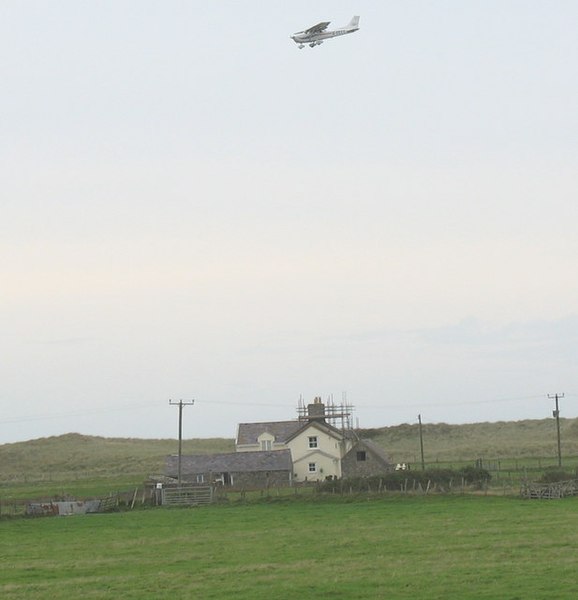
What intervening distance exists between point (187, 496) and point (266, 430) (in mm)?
30288

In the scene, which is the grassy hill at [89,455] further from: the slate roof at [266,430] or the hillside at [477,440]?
the hillside at [477,440]

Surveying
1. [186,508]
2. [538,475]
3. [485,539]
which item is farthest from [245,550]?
[538,475]

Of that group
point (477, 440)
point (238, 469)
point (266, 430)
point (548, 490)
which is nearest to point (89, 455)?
point (266, 430)

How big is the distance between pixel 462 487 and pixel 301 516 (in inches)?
597

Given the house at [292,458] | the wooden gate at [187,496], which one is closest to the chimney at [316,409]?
the house at [292,458]

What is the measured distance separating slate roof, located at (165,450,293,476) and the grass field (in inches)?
1106

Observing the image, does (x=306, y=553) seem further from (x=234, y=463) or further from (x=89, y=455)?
(x=89, y=455)

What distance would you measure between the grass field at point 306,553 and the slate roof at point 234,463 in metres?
28.1

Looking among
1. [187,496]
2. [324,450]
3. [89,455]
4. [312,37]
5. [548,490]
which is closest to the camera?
[548,490]

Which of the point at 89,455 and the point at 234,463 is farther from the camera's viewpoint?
the point at 89,455

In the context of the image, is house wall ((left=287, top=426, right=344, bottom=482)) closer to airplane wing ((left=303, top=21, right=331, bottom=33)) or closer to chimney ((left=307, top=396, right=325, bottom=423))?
chimney ((left=307, top=396, right=325, bottom=423))

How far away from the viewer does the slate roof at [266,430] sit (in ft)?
325

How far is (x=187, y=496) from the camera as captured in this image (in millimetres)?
70188

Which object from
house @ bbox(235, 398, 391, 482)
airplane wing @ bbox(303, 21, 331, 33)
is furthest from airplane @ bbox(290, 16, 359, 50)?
house @ bbox(235, 398, 391, 482)
